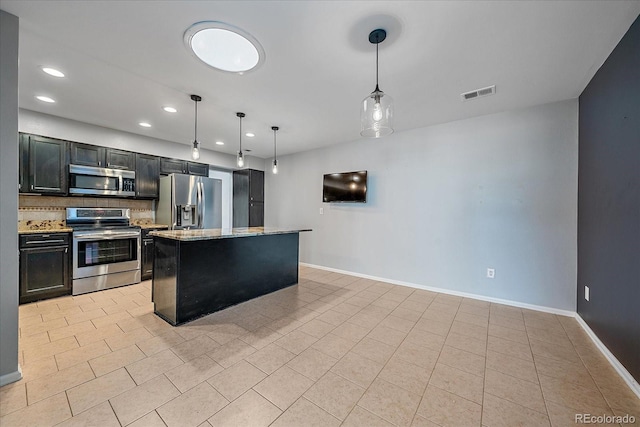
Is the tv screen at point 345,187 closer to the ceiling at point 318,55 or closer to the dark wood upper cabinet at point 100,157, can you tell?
the ceiling at point 318,55

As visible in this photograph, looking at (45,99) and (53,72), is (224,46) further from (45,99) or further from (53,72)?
(45,99)

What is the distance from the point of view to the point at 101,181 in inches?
153

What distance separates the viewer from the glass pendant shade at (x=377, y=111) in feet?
6.07

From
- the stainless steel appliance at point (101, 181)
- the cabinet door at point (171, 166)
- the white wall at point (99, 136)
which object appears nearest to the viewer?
the white wall at point (99, 136)

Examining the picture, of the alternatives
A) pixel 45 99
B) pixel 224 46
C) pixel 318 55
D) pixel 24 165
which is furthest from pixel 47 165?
pixel 318 55

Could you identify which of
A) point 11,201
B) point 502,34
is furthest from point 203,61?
point 502,34

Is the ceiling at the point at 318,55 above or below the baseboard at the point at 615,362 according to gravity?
above

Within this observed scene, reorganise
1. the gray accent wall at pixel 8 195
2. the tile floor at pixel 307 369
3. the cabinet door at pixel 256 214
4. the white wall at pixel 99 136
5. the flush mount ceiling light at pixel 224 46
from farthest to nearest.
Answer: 1. the cabinet door at pixel 256 214
2. the white wall at pixel 99 136
3. the flush mount ceiling light at pixel 224 46
4. the gray accent wall at pixel 8 195
5. the tile floor at pixel 307 369

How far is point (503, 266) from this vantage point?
325 cm

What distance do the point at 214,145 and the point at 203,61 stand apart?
304cm

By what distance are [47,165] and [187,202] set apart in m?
1.79

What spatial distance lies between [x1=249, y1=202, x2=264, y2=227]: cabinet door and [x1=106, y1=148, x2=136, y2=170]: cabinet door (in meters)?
2.36

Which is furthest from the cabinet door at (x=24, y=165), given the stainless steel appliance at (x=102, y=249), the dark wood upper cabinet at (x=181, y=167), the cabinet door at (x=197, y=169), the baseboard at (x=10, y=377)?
the baseboard at (x=10, y=377)

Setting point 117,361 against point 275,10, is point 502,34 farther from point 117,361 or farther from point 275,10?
point 117,361
